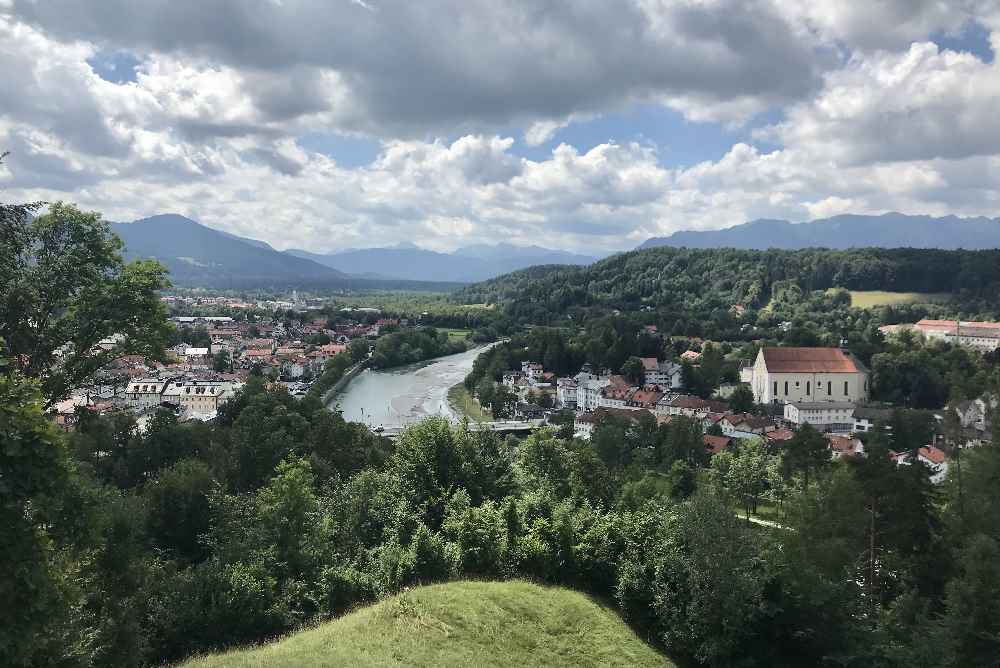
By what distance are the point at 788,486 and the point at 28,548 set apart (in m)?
30.6

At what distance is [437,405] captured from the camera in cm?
5509

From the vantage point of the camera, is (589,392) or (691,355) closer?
(589,392)

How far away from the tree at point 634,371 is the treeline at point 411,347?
26.7 m

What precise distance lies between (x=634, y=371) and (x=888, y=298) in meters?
57.0

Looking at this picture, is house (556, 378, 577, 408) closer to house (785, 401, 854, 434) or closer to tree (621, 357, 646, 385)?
tree (621, 357, 646, 385)

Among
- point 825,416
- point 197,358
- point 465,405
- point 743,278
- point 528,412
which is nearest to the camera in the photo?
point 825,416

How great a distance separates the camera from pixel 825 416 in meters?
52.0

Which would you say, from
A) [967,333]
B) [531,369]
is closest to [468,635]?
[531,369]

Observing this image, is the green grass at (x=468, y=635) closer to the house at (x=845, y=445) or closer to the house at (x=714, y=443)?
the house at (x=714, y=443)

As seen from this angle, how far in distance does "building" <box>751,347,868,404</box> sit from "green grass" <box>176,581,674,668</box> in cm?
5428

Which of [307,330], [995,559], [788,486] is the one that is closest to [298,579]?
[995,559]

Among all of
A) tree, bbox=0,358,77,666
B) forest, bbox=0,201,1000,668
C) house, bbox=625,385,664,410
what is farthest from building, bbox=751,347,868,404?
tree, bbox=0,358,77,666

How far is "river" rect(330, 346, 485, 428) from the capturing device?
50.3m

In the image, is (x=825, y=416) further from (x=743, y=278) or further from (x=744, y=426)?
(x=743, y=278)
